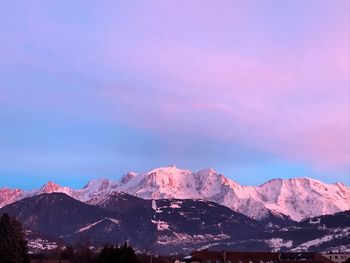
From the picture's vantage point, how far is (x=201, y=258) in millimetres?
199750

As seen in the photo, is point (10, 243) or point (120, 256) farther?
point (10, 243)

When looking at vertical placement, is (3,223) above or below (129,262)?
above

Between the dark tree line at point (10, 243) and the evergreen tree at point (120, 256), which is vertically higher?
the dark tree line at point (10, 243)

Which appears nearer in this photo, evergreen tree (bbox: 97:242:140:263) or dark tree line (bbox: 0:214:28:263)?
evergreen tree (bbox: 97:242:140:263)

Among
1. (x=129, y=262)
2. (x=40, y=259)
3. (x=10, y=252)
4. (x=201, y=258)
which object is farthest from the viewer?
(x=201, y=258)

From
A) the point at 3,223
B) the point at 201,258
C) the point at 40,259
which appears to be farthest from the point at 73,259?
the point at 3,223

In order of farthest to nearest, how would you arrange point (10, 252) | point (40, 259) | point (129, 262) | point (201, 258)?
point (201, 258)
point (40, 259)
point (10, 252)
point (129, 262)

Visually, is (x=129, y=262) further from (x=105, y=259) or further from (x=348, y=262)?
(x=348, y=262)

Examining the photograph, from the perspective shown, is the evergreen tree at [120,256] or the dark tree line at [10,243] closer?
the evergreen tree at [120,256]

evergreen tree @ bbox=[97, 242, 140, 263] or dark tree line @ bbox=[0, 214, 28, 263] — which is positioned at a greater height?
dark tree line @ bbox=[0, 214, 28, 263]

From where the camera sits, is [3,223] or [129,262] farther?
[3,223]

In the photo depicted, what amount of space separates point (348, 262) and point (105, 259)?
88150mm

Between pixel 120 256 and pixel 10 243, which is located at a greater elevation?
pixel 10 243

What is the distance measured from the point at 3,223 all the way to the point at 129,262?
30.9 meters
